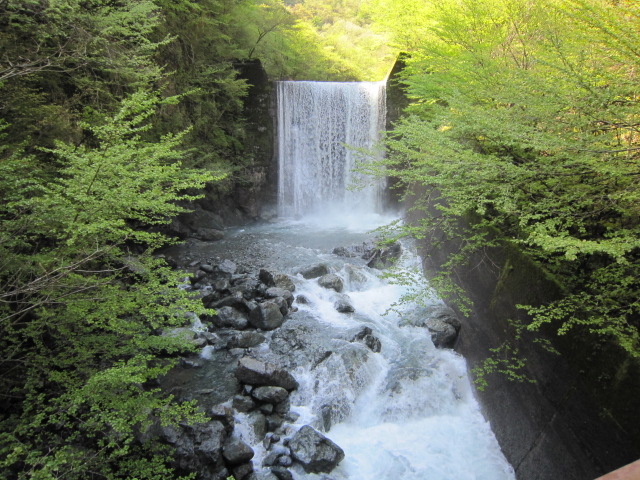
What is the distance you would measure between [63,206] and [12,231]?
52 centimetres

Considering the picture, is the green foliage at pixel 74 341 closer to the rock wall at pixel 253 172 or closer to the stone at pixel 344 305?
the stone at pixel 344 305

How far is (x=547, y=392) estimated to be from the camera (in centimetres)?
419

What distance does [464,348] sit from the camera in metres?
6.60

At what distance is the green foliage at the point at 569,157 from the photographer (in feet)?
10.3

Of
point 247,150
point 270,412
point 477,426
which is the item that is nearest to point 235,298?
point 270,412

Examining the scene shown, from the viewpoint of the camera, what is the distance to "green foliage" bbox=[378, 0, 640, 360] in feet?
10.3

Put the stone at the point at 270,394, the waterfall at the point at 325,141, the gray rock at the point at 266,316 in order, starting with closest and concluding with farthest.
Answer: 1. the stone at the point at 270,394
2. the gray rock at the point at 266,316
3. the waterfall at the point at 325,141

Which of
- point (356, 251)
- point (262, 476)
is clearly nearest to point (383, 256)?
point (356, 251)

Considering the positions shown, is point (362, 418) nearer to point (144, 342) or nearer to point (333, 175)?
point (144, 342)

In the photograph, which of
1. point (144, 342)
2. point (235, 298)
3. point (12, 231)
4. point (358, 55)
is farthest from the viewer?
point (358, 55)

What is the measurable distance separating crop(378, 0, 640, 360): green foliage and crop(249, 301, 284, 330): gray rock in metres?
3.84

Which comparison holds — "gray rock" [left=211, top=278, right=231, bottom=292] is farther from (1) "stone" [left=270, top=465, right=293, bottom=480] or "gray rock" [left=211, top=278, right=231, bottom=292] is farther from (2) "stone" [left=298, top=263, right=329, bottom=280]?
(1) "stone" [left=270, top=465, right=293, bottom=480]

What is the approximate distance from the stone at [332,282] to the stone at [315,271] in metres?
0.38

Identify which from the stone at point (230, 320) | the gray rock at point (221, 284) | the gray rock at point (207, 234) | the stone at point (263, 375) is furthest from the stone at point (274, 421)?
the gray rock at point (207, 234)
